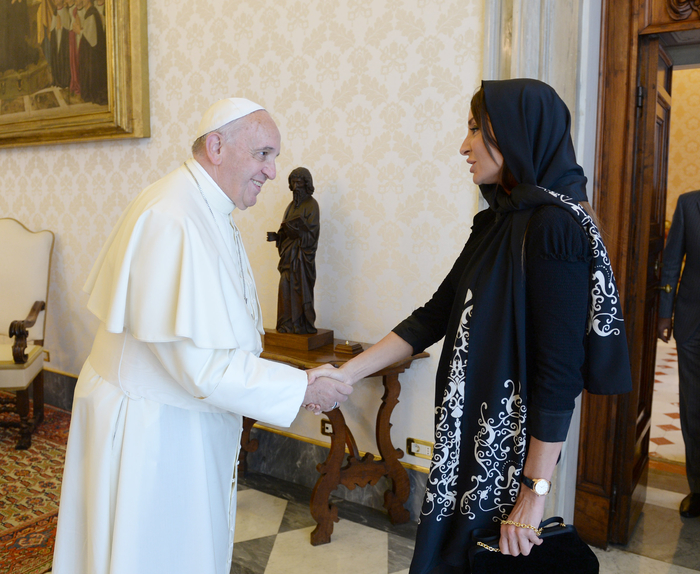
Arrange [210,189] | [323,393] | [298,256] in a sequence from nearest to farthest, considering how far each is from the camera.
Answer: [210,189], [323,393], [298,256]

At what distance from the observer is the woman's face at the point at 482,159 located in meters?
1.54

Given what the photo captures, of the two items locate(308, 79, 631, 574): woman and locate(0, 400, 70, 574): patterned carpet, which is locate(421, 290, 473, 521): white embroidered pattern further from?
locate(0, 400, 70, 574): patterned carpet

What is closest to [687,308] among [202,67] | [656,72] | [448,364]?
[656,72]

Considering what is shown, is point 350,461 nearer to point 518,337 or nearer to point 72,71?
point 518,337

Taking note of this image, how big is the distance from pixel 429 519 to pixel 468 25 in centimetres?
228

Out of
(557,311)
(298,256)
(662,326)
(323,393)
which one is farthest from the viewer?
(662,326)

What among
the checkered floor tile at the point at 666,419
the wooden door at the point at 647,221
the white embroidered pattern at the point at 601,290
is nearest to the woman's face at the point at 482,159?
the white embroidered pattern at the point at 601,290

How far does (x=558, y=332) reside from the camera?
1.35 metres

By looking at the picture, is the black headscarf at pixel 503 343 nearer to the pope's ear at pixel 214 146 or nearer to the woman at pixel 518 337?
the woman at pixel 518 337

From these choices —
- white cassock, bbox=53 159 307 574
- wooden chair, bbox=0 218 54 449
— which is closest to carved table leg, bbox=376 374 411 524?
white cassock, bbox=53 159 307 574

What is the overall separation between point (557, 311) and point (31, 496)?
3234 millimetres

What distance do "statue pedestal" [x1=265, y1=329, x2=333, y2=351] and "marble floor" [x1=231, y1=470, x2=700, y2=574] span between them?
94 cm

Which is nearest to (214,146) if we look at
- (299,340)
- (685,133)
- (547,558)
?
(299,340)

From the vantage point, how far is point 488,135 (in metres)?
1.53
